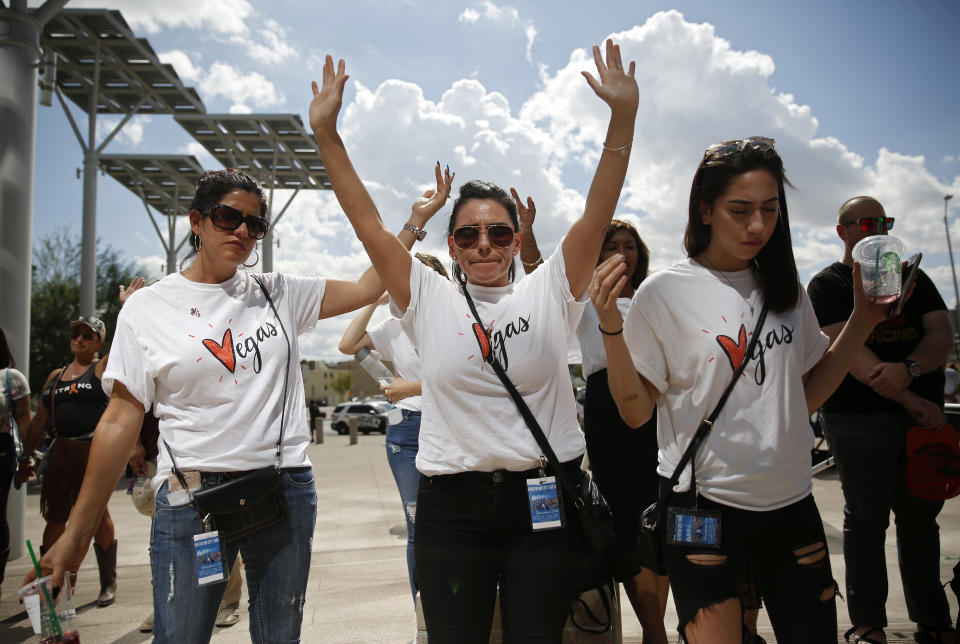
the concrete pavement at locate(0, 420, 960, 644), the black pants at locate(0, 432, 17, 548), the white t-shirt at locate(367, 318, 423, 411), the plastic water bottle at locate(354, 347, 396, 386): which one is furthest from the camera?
the plastic water bottle at locate(354, 347, 396, 386)

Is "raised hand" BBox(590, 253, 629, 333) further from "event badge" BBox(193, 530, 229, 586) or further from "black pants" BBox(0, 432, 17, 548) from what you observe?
"black pants" BBox(0, 432, 17, 548)

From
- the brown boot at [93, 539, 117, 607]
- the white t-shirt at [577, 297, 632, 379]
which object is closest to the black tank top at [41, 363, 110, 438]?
the brown boot at [93, 539, 117, 607]

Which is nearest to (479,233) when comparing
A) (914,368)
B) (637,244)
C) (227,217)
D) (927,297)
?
(227,217)

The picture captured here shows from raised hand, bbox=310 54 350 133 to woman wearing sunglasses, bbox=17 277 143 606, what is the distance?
3.50 metres

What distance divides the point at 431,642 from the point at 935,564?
289 centimetres

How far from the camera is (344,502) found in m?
9.49

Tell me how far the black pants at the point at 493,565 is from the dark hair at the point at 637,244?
200 cm

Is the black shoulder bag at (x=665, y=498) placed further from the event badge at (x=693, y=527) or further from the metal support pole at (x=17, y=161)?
the metal support pole at (x=17, y=161)

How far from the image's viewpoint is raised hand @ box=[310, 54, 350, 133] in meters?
2.36

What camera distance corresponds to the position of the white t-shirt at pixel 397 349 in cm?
452

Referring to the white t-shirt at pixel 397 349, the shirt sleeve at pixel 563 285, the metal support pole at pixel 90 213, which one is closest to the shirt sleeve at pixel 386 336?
the white t-shirt at pixel 397 349

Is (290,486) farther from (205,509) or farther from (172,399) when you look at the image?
(172,399)

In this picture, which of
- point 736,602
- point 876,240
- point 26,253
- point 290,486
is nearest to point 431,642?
point 290,486

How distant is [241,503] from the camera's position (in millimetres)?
2275
